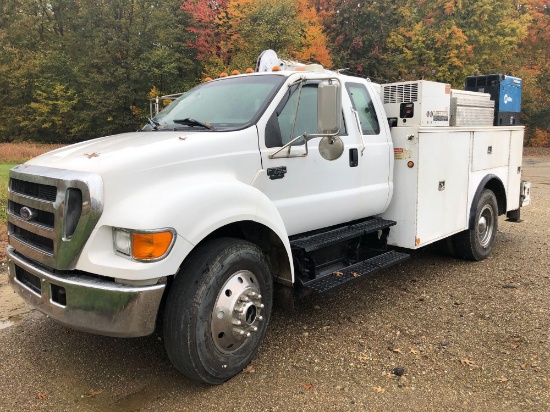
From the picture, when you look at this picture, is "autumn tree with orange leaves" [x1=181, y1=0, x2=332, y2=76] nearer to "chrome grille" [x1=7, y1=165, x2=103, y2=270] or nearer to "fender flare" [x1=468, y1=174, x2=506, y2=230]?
"fender flare" [x1=468, y1=174, x2=506, y2=230]

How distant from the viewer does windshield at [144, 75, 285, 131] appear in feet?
13.1

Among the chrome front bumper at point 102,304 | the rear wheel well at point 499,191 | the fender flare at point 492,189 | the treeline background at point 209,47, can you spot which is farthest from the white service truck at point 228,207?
the treeline background at point 209,47

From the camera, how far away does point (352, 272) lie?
15.1 ft

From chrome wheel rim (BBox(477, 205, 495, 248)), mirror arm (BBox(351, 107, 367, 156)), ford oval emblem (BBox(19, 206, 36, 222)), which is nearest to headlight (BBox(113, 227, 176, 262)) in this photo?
ford oval emblem (BBox(19, 206, 36, 222))

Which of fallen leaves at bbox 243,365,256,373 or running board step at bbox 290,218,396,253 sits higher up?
running board step at bbox 290,218,396,253

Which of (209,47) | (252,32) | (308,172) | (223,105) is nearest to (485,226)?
(308,172)

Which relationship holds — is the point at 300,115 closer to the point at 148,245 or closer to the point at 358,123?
the point at 358,123

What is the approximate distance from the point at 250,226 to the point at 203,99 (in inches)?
57.0

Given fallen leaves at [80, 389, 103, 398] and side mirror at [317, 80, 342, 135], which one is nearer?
fallen leaves at [80, 389, 103, 398]

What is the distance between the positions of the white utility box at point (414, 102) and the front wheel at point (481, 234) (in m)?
1.58

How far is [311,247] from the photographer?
4.17m

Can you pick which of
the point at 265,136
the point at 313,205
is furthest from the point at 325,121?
the point at 313,205

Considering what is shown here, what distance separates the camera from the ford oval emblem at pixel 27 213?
3.34m

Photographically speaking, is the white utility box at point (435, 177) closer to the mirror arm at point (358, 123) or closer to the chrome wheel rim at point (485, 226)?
the chrome wheel rim at point (485, 226)
